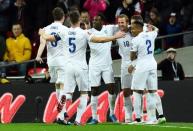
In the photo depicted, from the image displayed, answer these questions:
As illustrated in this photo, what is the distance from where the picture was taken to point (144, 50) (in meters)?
21.3

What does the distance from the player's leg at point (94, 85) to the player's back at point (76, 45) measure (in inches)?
68.6

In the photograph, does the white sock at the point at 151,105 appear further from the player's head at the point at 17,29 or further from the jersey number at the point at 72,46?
the player's head at the point at 17,29

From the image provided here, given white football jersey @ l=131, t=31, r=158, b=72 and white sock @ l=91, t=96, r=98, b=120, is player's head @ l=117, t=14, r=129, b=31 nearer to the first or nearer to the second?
white football jersey @ l=131, t=31, r=158, b=72

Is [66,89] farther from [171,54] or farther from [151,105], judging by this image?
[171,54]

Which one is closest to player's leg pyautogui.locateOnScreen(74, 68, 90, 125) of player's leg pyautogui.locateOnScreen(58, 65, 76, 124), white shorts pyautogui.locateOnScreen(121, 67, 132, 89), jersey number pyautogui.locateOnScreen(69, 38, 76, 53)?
player's leg pyautogui.locateOnScreen(58, 65, 76, 124)

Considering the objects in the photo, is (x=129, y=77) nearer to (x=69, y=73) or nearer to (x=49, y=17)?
(x=69, y=73)

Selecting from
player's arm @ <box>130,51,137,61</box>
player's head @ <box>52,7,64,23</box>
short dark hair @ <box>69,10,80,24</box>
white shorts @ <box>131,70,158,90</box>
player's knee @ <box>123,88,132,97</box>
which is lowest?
player's knee @ <box>123,88,132,97</box>

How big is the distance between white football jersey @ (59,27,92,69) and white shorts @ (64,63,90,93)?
11 centimetres

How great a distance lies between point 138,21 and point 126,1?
4.84 meters

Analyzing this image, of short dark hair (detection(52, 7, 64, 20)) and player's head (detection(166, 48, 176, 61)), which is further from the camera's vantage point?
player's head (detection(166, 48, 176, 61))

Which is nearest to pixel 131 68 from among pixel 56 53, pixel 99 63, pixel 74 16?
pixel 99 63

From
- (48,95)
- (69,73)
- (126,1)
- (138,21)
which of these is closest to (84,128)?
(69,73)

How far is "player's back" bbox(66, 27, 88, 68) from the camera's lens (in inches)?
823

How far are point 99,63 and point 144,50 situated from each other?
5.95ft
